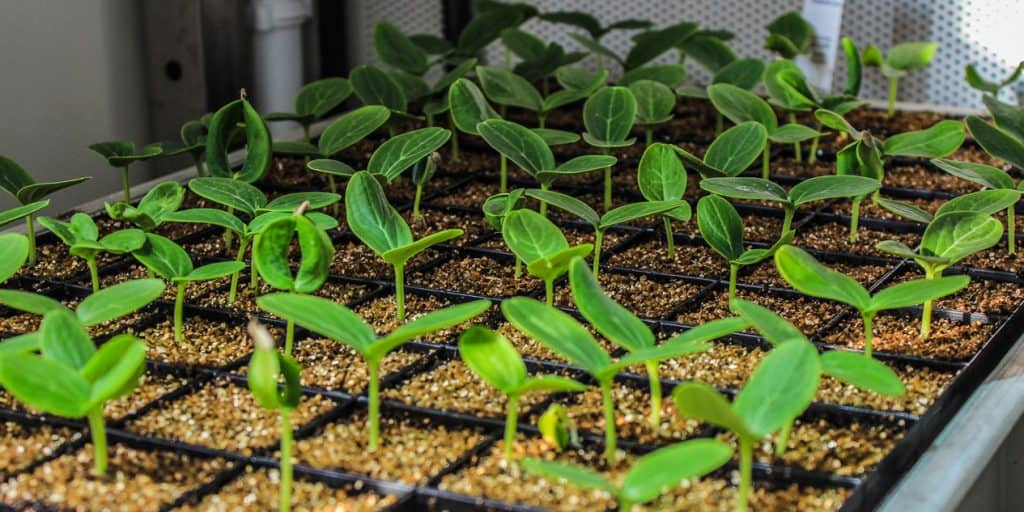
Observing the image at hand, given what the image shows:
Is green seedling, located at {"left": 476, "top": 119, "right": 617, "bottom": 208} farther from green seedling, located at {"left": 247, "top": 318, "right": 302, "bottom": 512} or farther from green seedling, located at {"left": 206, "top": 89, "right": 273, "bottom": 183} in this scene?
green seedling, located at {"left": 247, "top": 318, "right": 302, "bottom": 512}

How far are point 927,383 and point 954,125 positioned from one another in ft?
1.21

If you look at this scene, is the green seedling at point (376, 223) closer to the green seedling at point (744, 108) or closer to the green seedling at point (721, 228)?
the green seedling at point (721, 228)


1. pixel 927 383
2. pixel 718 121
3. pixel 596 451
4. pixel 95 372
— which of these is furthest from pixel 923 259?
pixel 718 121

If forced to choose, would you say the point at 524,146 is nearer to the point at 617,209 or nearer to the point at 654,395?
the point at 617,209

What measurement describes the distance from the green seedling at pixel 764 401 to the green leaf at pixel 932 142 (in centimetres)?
50

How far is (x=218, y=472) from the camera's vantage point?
591mm

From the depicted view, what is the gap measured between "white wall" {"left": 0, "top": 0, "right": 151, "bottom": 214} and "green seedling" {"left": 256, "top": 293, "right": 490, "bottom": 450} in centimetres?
71

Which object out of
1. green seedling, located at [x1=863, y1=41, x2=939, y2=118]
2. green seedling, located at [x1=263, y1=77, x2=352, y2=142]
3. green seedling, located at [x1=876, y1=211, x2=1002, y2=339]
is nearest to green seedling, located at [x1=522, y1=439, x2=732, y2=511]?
green seedling, located at [x1=876, y1=211, x2=1002, y2=339]

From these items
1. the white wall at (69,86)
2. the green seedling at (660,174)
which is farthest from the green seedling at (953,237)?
the white wall at (69,86)

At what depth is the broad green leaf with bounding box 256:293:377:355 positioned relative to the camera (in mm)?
604

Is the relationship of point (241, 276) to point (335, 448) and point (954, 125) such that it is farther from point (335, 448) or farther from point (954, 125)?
point (954, 125)

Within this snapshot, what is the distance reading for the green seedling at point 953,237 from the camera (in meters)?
0.76

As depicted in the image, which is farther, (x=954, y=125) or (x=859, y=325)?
(x=954, y=125)

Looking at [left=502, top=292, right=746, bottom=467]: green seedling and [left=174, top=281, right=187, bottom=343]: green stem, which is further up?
[left=502, top=292, right=746, bottom=467]: green seedling
